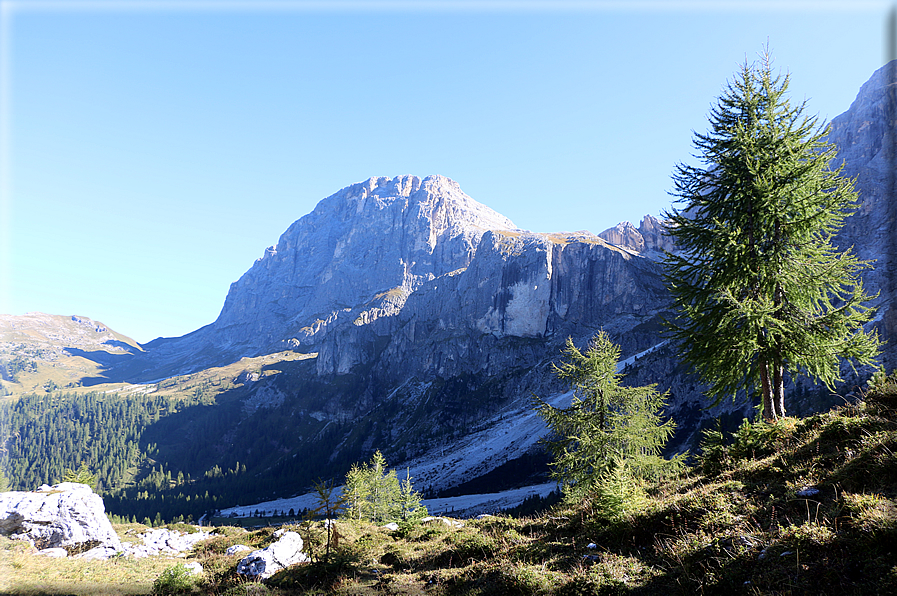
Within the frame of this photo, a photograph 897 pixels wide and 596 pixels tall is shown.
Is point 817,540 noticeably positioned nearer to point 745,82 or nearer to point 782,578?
point 782,578

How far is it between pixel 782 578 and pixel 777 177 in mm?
13806

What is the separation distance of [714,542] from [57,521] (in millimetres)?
35689

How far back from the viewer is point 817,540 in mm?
6227

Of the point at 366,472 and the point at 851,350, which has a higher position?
the point at 851,350

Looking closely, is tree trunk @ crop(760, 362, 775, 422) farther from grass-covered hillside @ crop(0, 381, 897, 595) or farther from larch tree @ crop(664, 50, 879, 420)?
grass-covered hillside @ crop(0, 381, 897, 595)

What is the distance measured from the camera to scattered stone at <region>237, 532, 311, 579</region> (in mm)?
15188

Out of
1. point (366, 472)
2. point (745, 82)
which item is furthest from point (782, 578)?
point (366, 472)

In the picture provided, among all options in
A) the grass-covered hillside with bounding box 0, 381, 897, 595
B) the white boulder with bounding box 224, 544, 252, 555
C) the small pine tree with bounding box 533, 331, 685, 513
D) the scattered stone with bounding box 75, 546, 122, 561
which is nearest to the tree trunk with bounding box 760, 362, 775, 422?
the grass-covered hillside with bounding box 0, 381, 897, 595

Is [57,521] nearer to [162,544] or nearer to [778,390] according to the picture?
[162,544]

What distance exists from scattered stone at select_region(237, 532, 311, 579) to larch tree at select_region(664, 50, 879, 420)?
17.9 metres

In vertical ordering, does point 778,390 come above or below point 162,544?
above

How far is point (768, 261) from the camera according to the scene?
14492 mm

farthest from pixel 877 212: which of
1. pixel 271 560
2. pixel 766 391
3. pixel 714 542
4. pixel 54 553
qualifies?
pixel 54 553

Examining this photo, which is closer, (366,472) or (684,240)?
(684,240)
